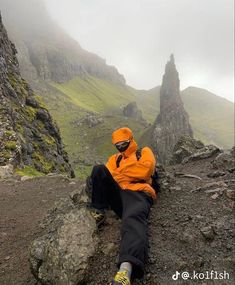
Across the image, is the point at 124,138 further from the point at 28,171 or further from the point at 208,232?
the point at 28,171

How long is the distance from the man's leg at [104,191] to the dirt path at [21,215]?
9.09 ft

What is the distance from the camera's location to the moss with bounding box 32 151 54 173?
32.5m

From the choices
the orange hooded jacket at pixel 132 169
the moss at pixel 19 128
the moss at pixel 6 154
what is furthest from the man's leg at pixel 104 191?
the moss at pixel 19 128

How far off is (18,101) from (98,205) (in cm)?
3061

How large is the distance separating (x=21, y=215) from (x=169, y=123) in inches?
5809

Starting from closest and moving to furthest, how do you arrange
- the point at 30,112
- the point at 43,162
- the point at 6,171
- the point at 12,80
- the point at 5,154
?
the point at 6,171 < the point at 5,154 < the point at 43,162 < the point at 30,112 < the point at 12,80

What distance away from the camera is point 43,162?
33.2 meters

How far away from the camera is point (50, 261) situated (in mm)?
8578

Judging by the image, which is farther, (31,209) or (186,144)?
(186,144)

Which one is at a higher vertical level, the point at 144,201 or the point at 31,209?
the point at 144,201

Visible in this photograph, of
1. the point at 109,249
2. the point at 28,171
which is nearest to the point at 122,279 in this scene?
the point at 109,249

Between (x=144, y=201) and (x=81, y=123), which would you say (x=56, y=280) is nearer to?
(x=144, y=201)

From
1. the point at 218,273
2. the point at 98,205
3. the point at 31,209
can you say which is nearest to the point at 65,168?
the point at 31,209

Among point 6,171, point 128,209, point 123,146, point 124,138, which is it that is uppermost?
point 124,138
